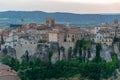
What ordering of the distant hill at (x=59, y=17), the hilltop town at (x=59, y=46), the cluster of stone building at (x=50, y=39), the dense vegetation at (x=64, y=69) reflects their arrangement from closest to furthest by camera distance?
1. the dense vegetation at (x=64, y=69)
2. the hilltop town at (x=59, y=46)
3. the cluster of stone building at (x=50, y=39)
4. the distant hill at (x=59, y=17)

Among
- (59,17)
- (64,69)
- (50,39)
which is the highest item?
(50,39)

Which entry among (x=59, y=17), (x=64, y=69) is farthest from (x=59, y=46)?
(x=59, y=17)

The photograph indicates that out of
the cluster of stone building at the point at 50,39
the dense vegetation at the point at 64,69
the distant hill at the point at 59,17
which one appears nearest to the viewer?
the dense vegetation at the point at 64,69

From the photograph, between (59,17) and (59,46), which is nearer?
(59,46)

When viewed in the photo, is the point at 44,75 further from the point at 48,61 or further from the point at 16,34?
the point at 16,34

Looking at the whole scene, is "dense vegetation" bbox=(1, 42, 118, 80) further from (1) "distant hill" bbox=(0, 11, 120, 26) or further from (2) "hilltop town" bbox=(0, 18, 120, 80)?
(1) "distant hill" bbox=(0, 11, 120, 26)

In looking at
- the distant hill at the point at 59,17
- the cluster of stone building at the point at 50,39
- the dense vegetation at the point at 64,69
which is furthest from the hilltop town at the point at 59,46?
the distant hill at the point at 59,17

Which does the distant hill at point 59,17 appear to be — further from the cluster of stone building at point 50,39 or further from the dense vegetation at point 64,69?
the dense vegetation at point 64,69

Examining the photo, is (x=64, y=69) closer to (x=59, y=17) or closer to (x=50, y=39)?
(x=50, y=39)

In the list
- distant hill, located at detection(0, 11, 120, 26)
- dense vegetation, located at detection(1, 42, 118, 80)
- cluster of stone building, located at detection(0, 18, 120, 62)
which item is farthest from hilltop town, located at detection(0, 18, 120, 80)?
distant hill, located at detection(0, 11, 120, 26)
